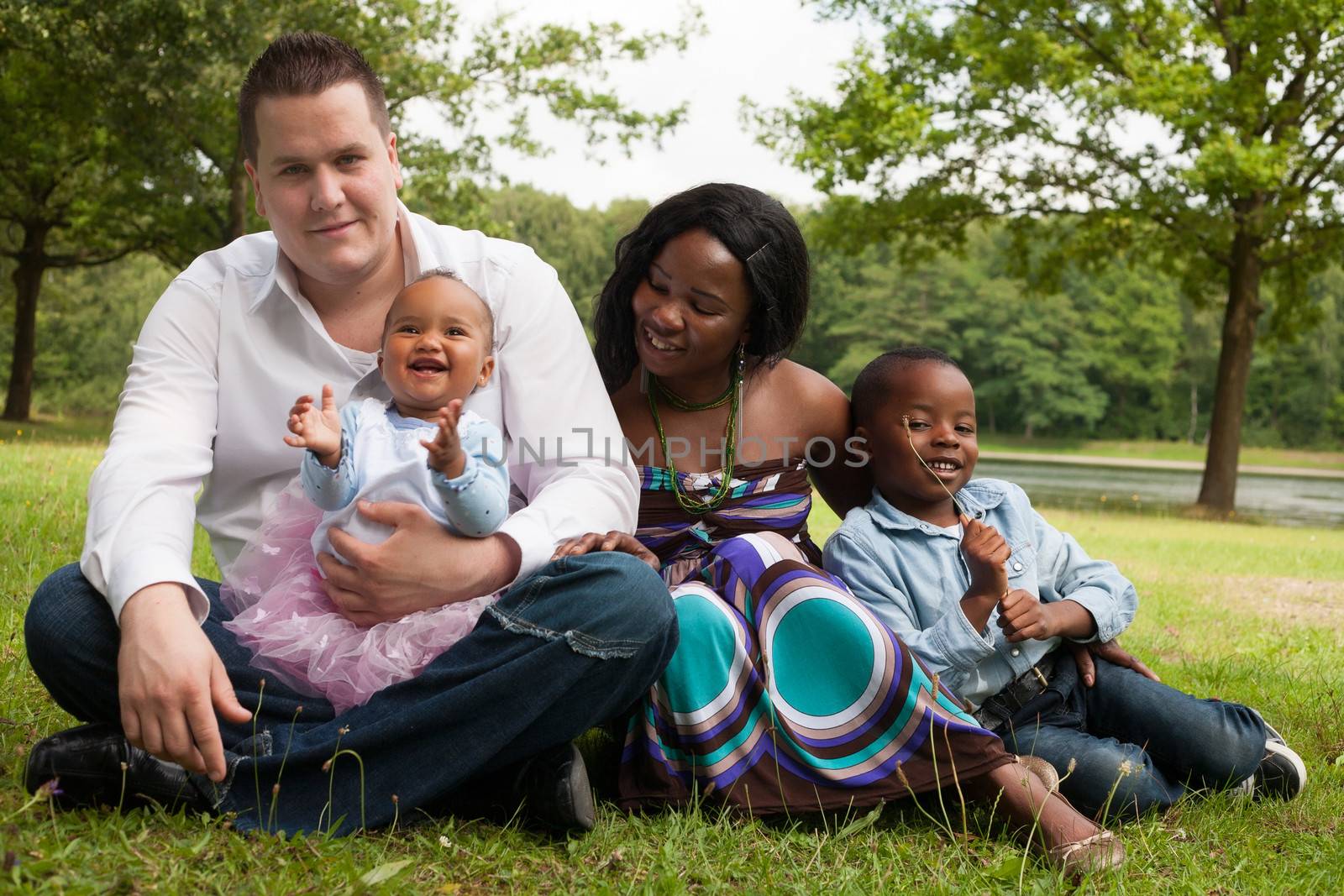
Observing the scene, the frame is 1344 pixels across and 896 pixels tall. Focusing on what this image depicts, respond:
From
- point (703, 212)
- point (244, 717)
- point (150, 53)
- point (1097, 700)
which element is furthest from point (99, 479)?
point (150, 53)

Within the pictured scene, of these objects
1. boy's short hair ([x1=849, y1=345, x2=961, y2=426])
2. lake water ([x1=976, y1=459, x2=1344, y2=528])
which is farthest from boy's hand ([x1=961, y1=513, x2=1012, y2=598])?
lake water ([x1=976, y1=459, x2=1344, y2=528])

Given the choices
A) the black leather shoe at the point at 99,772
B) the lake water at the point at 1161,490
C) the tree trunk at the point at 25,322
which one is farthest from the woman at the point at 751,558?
the tree trunk at the point at 25,322

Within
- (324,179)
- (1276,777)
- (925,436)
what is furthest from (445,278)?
(1276,777)

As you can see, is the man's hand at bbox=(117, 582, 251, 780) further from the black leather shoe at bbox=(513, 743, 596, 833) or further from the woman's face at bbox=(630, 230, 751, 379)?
the woman's face at bbox=(630, 230, 751, 379)

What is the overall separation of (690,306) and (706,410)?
35 centimetres

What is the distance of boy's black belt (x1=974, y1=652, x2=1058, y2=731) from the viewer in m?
3.04

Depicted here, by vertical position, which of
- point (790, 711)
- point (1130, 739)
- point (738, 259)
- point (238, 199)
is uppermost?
point (238, 199)

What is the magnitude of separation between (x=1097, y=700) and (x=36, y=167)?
69.4ft

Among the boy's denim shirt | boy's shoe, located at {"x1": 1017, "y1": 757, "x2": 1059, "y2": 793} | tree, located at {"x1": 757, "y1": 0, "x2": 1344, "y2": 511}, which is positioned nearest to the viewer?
boy's shoe, located at {"x1": 1017, "y1": 757, "x2": 1059, "y2": 793}

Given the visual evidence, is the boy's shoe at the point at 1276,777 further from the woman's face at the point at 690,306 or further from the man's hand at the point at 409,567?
the man's hand at the point at 409,567

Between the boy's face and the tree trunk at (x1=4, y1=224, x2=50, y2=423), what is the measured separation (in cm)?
2237

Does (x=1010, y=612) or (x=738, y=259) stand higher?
(x=738, y=259)

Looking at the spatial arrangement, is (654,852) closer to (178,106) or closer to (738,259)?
(738,259)

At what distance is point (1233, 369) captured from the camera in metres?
15.7
